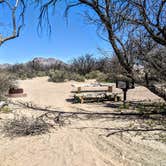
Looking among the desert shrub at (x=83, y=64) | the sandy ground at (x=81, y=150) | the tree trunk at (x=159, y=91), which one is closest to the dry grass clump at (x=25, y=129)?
the sandy ground at (x=81, y=150)

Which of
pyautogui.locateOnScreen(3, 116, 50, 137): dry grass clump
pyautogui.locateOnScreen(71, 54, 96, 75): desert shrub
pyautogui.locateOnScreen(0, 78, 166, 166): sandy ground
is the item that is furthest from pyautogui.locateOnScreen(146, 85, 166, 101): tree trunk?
pyautogui.locateOnScreen(71, 54, 96, 75): desert shrub

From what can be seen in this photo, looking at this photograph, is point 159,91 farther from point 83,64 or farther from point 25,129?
point 83,64

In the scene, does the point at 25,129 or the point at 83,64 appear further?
the point at 83,64

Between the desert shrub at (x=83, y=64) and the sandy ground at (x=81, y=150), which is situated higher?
the desert shrub at (x=83, y=64)

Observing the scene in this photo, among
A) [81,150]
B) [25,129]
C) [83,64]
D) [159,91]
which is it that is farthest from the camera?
[83,64]

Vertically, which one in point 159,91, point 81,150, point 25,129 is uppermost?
point 159,91

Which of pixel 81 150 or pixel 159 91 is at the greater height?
pixel 159 91

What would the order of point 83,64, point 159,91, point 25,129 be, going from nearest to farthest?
1. point 25,129
2. point 159,91
3. point 83,64

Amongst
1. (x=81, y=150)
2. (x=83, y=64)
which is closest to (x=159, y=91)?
(x=81, y=150)

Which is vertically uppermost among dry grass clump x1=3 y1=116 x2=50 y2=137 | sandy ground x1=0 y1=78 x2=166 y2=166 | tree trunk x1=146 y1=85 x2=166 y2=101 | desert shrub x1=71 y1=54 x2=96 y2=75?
desert shrub x1=71 y1=54 x2=96 y2=75

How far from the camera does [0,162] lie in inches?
184

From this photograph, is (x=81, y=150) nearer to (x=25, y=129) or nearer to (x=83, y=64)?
(x=25, y=129)

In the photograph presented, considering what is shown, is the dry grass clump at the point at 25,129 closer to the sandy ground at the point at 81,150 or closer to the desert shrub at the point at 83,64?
the sandy ground at the point at 81,150

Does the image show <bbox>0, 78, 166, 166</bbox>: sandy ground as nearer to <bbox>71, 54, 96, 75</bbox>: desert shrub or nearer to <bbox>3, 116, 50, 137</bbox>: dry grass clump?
<bbox>3, 116, 50, 137</bbox>: dry grass clump
